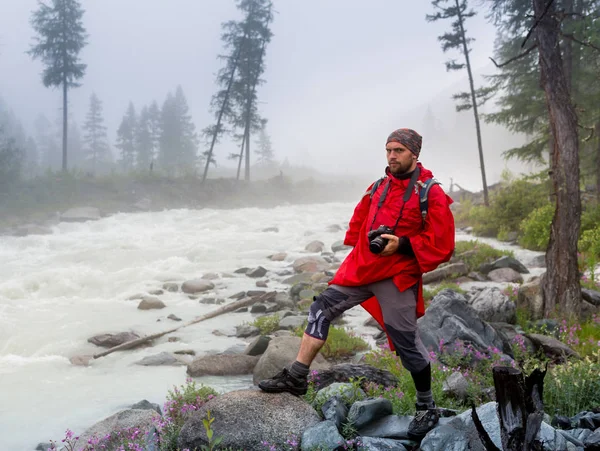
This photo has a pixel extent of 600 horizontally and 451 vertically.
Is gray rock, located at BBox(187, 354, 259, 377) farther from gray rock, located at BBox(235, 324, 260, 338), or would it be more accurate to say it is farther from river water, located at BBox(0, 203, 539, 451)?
gray rock, located at BBox(235, 324, 260, 338)

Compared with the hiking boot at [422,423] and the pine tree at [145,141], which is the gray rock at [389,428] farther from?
the pine tree at [145,141]

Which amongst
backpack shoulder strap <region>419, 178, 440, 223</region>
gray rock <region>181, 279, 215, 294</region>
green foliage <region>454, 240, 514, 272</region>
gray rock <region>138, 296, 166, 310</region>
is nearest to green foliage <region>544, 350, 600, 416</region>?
backpack shoulder strap <region>419, 178, 440, 223</region>

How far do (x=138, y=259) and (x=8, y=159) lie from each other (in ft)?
56.8

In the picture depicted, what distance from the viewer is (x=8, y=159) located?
89.1 ft

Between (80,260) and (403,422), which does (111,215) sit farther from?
(403,422)

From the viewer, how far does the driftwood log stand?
8.96 ft

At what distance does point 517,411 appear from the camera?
110 inches

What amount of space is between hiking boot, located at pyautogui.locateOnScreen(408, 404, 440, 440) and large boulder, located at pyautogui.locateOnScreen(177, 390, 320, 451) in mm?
789

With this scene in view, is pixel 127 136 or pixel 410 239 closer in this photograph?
pixel 410 239

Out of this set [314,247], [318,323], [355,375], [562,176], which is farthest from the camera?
[314,247]

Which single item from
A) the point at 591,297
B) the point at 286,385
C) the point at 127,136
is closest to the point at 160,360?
the point at 286,385

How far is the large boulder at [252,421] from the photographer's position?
3.63m

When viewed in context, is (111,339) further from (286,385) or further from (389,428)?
(389,428)

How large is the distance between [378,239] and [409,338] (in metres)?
0.82
